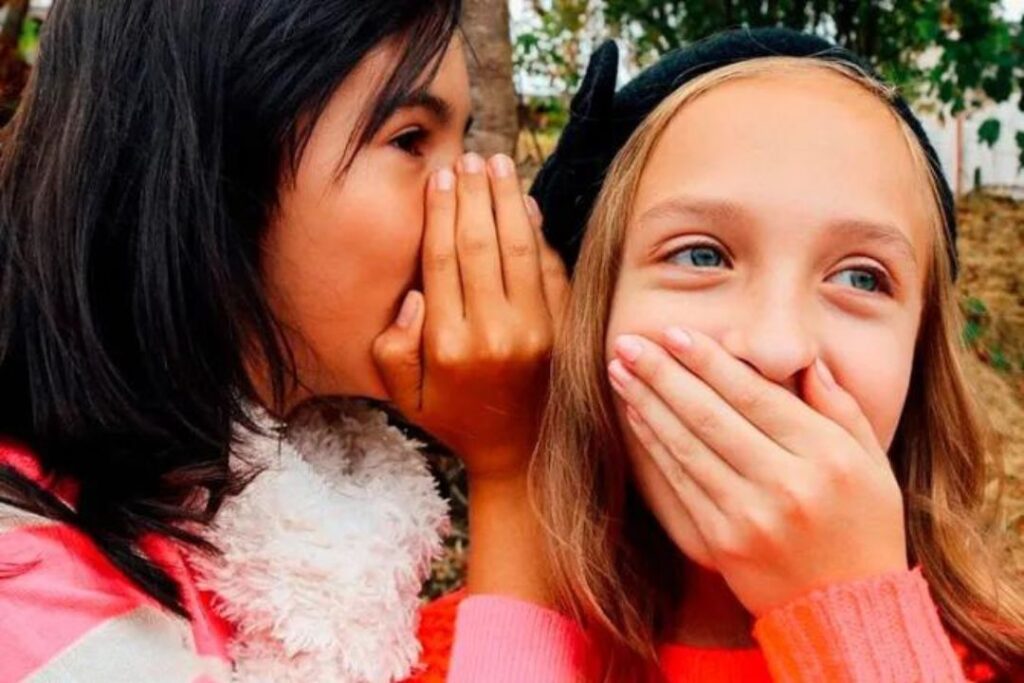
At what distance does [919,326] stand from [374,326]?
819 millimetres

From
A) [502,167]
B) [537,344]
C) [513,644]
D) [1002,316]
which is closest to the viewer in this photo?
[513,644]

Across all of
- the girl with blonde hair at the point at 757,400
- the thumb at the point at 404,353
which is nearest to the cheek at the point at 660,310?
the girl with blonde hair at the point at 757,400

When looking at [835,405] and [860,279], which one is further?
[860,279]

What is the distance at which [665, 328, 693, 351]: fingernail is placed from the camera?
1543mm

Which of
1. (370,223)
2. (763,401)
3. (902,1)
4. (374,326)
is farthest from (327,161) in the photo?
(902,1)

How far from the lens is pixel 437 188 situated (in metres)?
1.93

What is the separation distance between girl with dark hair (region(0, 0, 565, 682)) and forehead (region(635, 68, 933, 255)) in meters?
0.33

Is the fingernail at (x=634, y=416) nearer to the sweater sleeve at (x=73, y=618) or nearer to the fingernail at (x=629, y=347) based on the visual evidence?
the fingernail at (x=629, y=347)

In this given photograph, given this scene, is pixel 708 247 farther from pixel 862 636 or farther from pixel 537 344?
pixel 862 636

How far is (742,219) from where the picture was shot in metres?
1.59

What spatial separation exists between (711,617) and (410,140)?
87 centimetres

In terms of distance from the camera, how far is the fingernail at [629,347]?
1.60 metres

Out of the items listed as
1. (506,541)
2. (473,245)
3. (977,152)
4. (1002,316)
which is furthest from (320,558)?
(977,152)

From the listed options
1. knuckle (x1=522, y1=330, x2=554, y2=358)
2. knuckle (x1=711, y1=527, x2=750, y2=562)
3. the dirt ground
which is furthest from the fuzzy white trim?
the dirt ground
